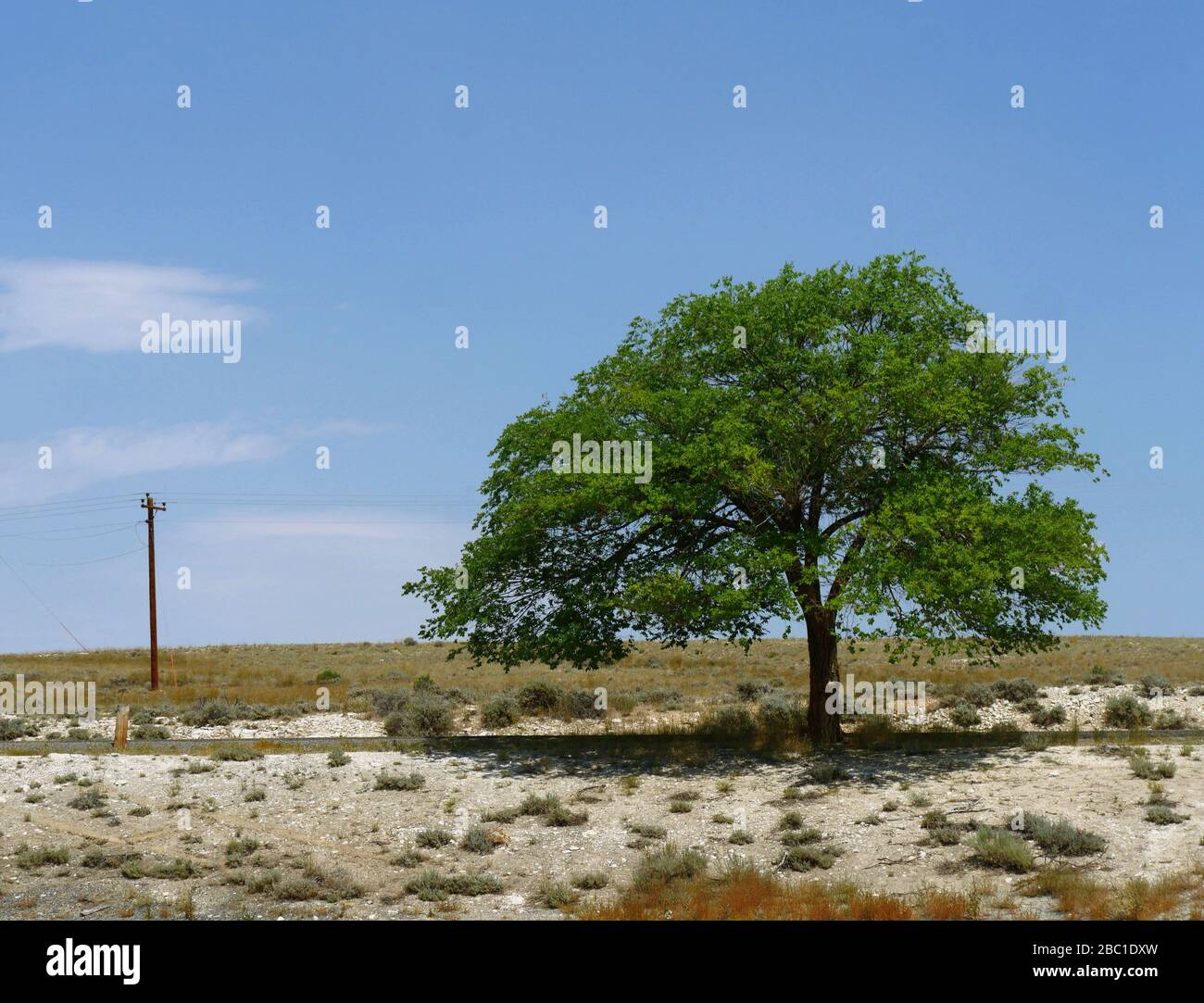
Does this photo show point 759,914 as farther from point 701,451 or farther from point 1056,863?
point 701,451

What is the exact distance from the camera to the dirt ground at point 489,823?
2027 centimetres

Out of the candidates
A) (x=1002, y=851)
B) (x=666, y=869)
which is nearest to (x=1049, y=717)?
(x=1002, y=851)

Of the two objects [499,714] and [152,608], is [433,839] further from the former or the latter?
[152,608]

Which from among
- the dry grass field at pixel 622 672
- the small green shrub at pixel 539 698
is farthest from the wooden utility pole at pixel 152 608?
the small green shrub at pixel 539 698

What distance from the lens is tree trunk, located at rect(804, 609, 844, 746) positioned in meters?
31.7

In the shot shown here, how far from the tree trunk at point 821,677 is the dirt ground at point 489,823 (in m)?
1.73

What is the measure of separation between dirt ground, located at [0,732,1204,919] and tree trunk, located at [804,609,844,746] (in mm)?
1733

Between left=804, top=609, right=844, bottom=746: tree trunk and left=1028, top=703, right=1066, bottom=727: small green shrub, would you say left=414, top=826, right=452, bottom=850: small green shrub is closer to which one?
left=804, top=609, right=844, bottom=746: tree trunk

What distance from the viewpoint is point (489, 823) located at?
24.9 m

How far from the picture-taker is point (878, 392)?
29.6 metres

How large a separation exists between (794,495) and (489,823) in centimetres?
1143

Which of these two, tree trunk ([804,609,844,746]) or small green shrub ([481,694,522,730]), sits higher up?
tree trunk ([804,609,844,746])

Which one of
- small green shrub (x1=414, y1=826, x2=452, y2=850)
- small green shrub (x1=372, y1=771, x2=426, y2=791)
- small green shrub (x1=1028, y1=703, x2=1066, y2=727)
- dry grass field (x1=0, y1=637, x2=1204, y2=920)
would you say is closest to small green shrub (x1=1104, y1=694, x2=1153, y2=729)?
dry grass field (x1=0, y1=637, x2=1204, y2=920)
